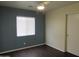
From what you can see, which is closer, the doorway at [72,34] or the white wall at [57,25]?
the doorway at [72,34]

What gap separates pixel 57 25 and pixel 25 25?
4.63 feet

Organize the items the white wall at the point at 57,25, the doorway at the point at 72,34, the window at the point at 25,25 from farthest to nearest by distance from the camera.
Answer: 1. the window at the point at 25,25
2. the white wall at the point at 57,25
3. the doorway at the point at 72,34

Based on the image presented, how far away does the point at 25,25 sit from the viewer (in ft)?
12.0

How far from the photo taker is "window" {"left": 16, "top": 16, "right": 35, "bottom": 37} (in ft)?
11.1

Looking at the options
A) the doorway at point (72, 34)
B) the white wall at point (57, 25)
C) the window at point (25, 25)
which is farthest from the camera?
the window at point (25, 25)

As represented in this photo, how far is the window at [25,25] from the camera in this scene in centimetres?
339

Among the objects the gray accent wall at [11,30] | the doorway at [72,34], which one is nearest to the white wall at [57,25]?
the doorway at [72,34]

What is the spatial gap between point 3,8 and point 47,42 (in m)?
2.50

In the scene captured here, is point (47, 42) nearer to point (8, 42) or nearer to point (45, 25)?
point (45, 25)

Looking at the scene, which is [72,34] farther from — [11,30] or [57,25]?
[11,30]

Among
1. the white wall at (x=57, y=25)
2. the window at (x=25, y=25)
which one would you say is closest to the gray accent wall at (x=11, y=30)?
the window at (x=25, y=25)

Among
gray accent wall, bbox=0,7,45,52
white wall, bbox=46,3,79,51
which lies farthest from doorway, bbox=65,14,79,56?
gray accent wall, bbox=0,7,45,52

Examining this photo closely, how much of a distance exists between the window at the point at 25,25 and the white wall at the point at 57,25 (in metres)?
0.77

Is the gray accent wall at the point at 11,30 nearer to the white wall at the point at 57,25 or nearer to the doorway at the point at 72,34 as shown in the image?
the white wall at the point at 57,25
